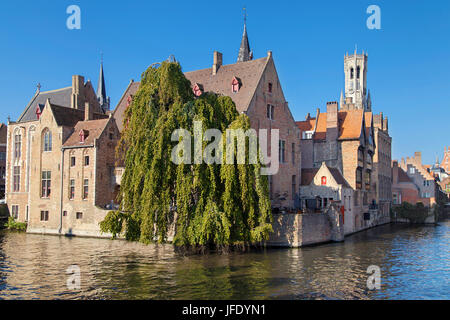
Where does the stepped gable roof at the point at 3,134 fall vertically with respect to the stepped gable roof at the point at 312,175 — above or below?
above

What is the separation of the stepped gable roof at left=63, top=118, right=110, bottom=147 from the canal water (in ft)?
29.5

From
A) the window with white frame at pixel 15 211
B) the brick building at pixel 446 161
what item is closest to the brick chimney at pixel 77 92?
the window with white frame at pixel 15 211

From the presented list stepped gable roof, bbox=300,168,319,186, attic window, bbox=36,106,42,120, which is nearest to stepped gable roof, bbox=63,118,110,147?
attic window, bbox=36,106,42,120

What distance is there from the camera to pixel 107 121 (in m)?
36.2

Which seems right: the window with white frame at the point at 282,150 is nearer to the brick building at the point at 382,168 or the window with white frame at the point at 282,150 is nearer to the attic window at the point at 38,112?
the brick building at the point at 382,168

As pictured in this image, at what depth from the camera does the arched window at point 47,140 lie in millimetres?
38031

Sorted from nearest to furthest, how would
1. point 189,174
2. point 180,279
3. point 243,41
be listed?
point 180,279, point 189,174, point 243,41

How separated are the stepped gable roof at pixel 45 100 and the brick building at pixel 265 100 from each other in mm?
12408

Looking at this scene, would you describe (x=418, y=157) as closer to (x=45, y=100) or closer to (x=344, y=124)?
(x=344, y=124)

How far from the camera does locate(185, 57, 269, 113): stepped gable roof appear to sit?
111 ft
